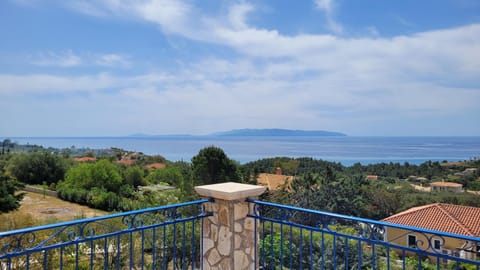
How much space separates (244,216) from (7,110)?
38907 mm

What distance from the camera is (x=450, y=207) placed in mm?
17734

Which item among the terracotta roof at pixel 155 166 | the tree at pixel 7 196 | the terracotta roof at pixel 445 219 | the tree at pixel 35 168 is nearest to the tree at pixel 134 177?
the terracotta roof at pixel 155 166

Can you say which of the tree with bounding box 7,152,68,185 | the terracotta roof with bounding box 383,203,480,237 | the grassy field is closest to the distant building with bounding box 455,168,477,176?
the terracotta roof with bounding box 383,203,480,237

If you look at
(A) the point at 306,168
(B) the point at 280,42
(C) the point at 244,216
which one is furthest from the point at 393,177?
(C) the point at 244,216

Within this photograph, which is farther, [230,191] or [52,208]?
[52,208]

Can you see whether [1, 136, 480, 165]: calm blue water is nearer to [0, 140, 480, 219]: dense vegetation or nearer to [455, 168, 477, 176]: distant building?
[0, 140, 480, 219]: dense vegetation

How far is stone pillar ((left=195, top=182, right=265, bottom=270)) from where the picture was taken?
9.06 feet

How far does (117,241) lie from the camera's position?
2859 mm

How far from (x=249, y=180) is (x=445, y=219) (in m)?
11.4

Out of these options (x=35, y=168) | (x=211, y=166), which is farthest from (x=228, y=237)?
(x=35, y=168)

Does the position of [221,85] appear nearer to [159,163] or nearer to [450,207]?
[450,207]

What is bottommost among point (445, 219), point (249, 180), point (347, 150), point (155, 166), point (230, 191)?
point (445, 219)

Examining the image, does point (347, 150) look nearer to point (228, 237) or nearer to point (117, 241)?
point (228, 237)

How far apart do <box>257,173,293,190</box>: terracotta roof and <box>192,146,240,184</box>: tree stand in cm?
522
